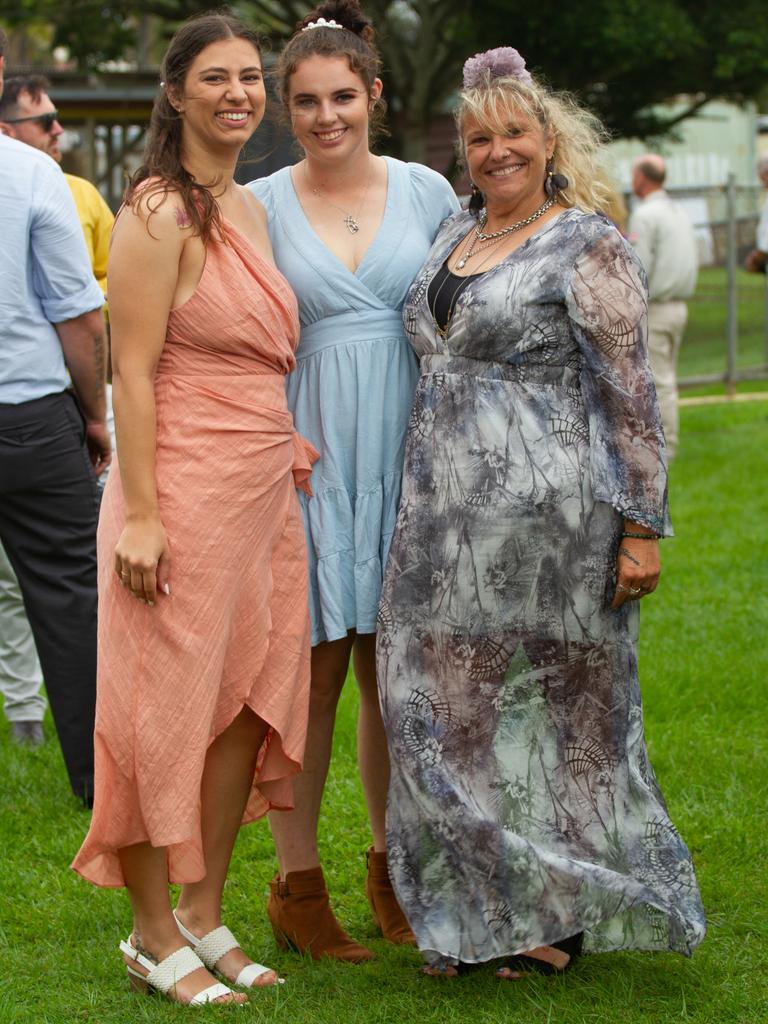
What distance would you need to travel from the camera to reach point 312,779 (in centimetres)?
410

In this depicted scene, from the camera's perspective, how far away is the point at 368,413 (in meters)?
3.86

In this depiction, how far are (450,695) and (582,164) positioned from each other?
4.32 ft

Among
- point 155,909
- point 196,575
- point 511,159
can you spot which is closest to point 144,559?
point 196,575

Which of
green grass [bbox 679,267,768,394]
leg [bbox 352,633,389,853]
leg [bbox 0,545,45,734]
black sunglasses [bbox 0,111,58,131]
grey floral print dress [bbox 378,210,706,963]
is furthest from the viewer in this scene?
green grass [bbox 679,267,768,394]

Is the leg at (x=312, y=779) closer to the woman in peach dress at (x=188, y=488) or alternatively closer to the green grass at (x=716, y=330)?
the woman in peach dress at (x=188, y=488)

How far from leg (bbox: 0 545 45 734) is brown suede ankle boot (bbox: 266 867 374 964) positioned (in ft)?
7.55

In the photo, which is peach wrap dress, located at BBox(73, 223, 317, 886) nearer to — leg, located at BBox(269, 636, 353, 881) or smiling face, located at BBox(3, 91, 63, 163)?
leg, located at BBox(269, 636, 353, 881)

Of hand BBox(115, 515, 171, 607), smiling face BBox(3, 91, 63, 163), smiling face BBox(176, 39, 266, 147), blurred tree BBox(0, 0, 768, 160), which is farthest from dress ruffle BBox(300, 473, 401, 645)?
blurred tree BBox(0, 0, 768, 160)

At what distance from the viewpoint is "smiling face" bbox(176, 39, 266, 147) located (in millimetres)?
3543

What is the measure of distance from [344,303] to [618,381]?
0.74 m

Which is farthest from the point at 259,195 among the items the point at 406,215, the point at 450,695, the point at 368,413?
the point at 450,695

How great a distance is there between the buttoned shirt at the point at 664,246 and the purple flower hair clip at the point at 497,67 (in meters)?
9.01

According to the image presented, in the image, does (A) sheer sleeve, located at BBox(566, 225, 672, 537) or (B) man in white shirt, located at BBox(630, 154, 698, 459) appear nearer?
(A) sheer sleeve, located at BBox(566, 225, 672, 537)

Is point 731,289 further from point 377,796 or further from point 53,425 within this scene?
point 377,796
